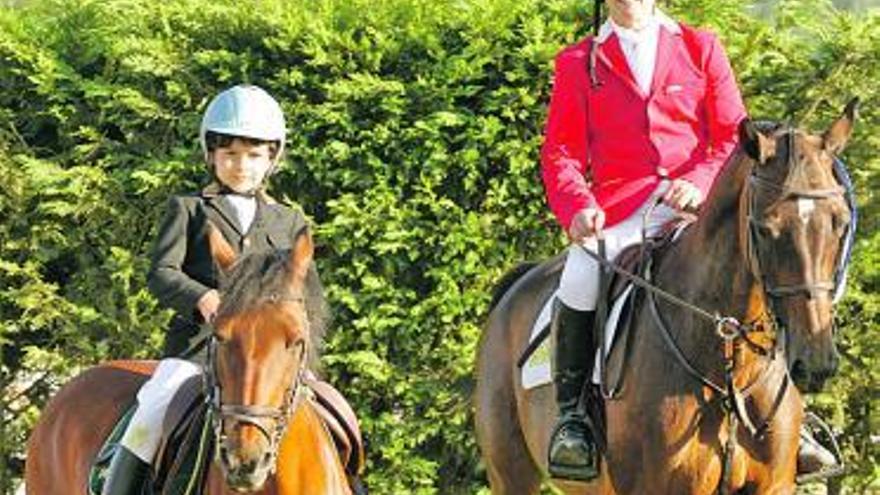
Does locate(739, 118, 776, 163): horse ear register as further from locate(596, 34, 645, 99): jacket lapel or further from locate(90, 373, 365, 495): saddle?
locate(90, 373, 365, 495): saddle

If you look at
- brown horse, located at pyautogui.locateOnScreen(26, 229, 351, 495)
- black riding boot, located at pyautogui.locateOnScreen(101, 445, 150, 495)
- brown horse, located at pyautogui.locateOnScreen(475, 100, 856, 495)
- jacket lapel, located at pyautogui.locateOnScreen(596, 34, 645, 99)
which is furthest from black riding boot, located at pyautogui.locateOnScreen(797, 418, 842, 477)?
black riding boot, located at pyautogui.locateOnScreen(101, 445, 150, 495)

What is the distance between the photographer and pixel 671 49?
7.75 m

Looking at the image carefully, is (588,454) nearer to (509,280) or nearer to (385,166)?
(509,280)

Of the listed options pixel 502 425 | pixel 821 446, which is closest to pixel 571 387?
pixel 821 446

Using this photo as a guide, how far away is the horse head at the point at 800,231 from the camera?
6.14 meters

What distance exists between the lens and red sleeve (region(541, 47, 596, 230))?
7828 millimetres

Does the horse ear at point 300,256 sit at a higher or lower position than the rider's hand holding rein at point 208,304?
higher

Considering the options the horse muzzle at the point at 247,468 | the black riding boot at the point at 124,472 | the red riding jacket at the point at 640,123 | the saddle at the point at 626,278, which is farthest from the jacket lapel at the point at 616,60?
the horse muzzle at the point at 247,468

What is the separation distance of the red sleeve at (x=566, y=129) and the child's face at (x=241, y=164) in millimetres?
1435

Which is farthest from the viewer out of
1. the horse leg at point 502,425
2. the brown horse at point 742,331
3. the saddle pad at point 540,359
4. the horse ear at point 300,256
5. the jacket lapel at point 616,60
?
the horse leg at point 502,425

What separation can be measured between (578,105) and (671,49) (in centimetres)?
46

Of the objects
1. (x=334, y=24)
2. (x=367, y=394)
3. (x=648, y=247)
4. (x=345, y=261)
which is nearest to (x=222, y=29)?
(x=334, y=24)

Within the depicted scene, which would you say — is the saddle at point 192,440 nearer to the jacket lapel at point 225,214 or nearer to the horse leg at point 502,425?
the jacket lapel at point 225,214

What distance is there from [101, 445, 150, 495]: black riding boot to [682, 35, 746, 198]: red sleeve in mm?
2525
